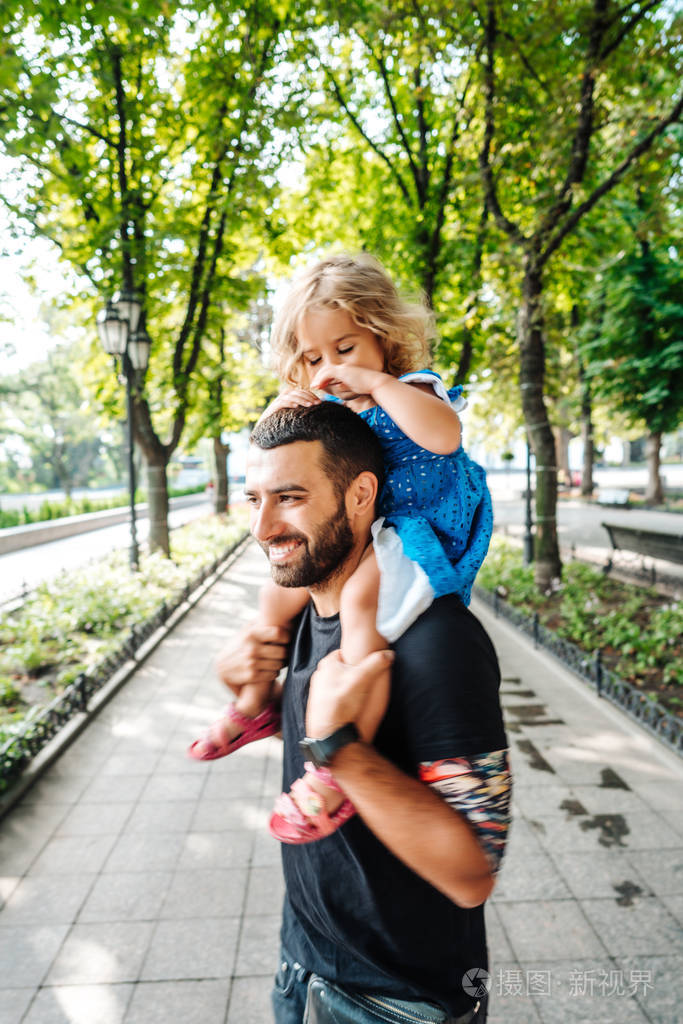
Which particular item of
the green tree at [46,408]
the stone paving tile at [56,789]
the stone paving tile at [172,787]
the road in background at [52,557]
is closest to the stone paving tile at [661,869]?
the stone paving tile at [172,787]

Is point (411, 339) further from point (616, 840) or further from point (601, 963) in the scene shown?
point (616, 840)

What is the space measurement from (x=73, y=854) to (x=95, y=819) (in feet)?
1.52

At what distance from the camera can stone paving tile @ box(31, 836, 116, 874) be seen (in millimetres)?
4262

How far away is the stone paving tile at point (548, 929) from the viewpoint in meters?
3.42

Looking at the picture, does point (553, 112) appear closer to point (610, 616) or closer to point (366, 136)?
point (366, 136)

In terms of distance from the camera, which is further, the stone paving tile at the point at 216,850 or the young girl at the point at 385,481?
the stone paving tile at the point at 216,850

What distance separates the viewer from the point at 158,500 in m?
14.1

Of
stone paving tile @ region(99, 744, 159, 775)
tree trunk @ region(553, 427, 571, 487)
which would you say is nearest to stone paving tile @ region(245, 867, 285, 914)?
stone paving tile @ region(99, 744, 159, 775)

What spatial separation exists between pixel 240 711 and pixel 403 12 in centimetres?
952

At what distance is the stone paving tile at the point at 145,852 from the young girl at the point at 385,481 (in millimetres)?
3304

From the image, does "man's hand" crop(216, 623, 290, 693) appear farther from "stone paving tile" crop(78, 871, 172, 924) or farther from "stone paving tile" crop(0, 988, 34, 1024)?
"stone paving tile" crop(78, 871, 172, 924)

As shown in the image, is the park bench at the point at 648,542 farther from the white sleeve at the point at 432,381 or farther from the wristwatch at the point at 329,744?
the wristwatch at the point at 329,744

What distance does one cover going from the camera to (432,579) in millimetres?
1230

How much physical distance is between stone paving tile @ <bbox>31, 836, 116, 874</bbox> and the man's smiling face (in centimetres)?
411
